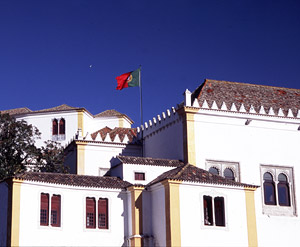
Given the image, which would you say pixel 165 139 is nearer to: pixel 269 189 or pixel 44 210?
pixel 269 189

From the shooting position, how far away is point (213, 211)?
2967 centimetres

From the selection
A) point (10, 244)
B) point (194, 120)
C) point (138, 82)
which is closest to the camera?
point (10, 244)

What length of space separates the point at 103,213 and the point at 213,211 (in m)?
5.44

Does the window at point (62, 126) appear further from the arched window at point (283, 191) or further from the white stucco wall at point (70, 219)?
the arched window at point (283, 191)

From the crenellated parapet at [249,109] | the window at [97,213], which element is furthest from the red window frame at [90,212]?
the crenellated parapet at [249,109]

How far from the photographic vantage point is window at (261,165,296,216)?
33.7 m

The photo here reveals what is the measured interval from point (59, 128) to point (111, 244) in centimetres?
2793

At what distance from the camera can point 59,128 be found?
56.3 m

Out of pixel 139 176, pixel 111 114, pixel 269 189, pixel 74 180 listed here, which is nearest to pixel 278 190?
pixel 269 189

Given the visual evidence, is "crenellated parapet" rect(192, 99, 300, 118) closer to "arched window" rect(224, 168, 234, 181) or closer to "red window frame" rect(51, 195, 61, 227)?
"arched window" rect(224, 168, 234, 181)

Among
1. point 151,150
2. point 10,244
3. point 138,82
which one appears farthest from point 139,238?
point 138,82

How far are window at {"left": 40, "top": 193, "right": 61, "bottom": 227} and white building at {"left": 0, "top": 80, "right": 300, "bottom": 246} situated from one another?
1.9 inches

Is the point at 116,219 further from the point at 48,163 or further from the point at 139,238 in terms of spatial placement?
the point at 48,163

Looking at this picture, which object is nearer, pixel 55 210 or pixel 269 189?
pixel 55 210
